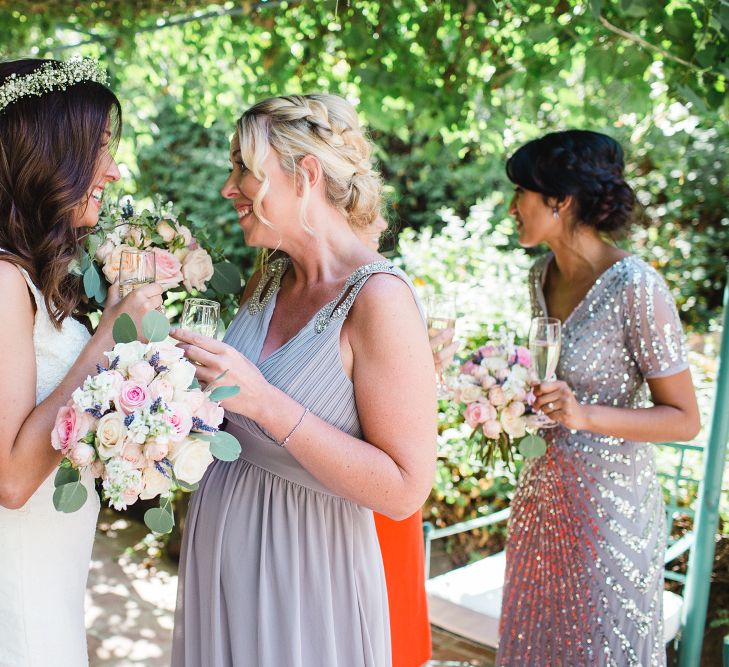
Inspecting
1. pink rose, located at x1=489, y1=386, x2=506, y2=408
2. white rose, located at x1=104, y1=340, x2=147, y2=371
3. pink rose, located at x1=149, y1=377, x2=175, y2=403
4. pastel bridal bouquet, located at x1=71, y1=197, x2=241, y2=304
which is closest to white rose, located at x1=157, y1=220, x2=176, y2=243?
pastel bridal bouquet, located at x1=71, y1=197, x2=241, y2=304

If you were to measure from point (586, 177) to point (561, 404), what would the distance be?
0.93 m

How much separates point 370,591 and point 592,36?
8.96 ft

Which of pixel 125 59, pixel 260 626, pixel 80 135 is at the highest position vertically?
pixel 125 59

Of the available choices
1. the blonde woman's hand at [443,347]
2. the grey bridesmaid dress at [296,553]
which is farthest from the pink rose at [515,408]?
the grey bridesmaid dress at [296,553]

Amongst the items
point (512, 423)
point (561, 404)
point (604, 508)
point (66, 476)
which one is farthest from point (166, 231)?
point (604, 508)

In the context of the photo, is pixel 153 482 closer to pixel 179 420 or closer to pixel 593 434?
pixel 179 420

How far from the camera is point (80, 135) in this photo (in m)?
2.07

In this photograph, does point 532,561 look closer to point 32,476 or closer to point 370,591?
point 370,591

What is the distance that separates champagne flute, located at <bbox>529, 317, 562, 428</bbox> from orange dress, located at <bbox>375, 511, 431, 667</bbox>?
0.66 meters

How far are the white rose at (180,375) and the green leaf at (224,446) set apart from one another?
117 millimetres

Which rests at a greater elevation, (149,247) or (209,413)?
(149,247)

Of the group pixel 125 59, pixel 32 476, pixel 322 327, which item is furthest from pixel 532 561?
pixel 125 59

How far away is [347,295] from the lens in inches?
85.5

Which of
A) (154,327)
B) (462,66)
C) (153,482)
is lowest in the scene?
(153,482)
